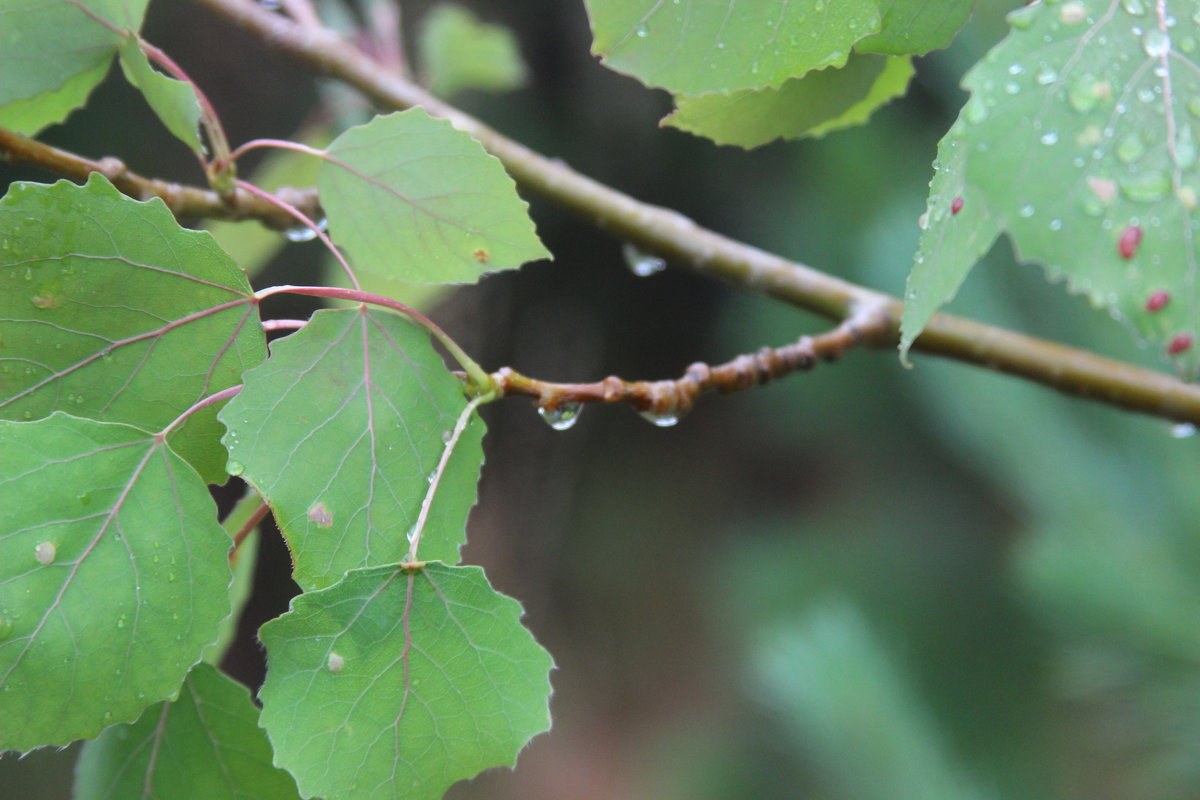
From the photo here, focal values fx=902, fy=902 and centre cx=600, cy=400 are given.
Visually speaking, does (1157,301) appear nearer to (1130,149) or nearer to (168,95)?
(1130,149)

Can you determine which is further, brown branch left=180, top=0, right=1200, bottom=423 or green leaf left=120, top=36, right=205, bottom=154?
brown branch left=180, top=0, right=1200, bottom=423

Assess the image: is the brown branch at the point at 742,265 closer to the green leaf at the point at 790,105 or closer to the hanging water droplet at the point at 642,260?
the hanging water droplet at the point at 642,260

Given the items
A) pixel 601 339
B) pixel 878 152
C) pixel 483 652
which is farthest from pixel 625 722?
pixel 483 652

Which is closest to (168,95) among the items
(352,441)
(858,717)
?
(352,441)

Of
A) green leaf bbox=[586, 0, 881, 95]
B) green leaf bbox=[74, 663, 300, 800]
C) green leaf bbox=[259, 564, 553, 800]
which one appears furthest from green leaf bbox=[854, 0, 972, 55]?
green leaf bbox=[74, 663, 300, 800]

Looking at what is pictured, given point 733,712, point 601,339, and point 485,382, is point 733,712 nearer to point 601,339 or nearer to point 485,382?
point 601,339

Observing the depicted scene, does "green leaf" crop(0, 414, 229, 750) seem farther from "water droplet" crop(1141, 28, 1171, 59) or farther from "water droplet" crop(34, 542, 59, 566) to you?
"water droplet" crop(1141, 28, 1171, 59)
